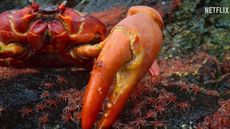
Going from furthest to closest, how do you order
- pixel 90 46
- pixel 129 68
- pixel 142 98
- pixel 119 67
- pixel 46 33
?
pixel 90 46, pixel 46 33, pixel 142 98, pixel 129 68, pixel 119 67

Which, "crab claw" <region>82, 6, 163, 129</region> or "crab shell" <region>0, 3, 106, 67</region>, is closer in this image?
"crab claw" <region>82, 6, 163, 129</region>

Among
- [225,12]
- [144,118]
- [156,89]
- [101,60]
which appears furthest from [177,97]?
[225,12]

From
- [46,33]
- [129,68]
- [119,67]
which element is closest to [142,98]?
[129,68]

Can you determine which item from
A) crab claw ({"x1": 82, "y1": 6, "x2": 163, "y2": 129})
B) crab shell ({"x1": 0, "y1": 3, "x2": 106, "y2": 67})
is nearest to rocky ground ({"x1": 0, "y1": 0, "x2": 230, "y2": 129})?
crab shell ({"x1": 0, "y1": 3, "x2": 106, "y2": 67})

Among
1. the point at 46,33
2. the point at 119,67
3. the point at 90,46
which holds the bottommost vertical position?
the point at 90,46

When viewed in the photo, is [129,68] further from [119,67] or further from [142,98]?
[142,98]

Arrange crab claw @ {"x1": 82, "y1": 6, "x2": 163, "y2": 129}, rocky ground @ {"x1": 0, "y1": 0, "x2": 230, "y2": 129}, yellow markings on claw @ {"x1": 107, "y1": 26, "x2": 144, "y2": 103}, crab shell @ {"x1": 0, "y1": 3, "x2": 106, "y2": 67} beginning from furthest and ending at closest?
crab shell @ {"x1": 0, "y1": 3, "x2": 106, "y2": 67}
rocky ground @ {"x1": 0, "y1": 0, "x2": 230, "y2": 129}
yellow markings on claw @ {"x1": 107, "y1": 26, "x2": 144, "y2": 103}
crab claw @ {"x1": 82, "y1": 6, "x2": 163, "y2": 129}

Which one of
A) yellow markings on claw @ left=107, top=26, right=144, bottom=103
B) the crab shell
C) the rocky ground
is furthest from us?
the crab shell

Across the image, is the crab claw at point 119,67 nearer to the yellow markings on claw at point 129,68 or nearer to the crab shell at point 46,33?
the yellow markings on claw at point 129,68

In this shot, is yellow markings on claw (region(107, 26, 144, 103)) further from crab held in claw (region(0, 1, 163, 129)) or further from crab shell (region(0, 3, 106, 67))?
crab shell (region(0, 3, 106, 67))
